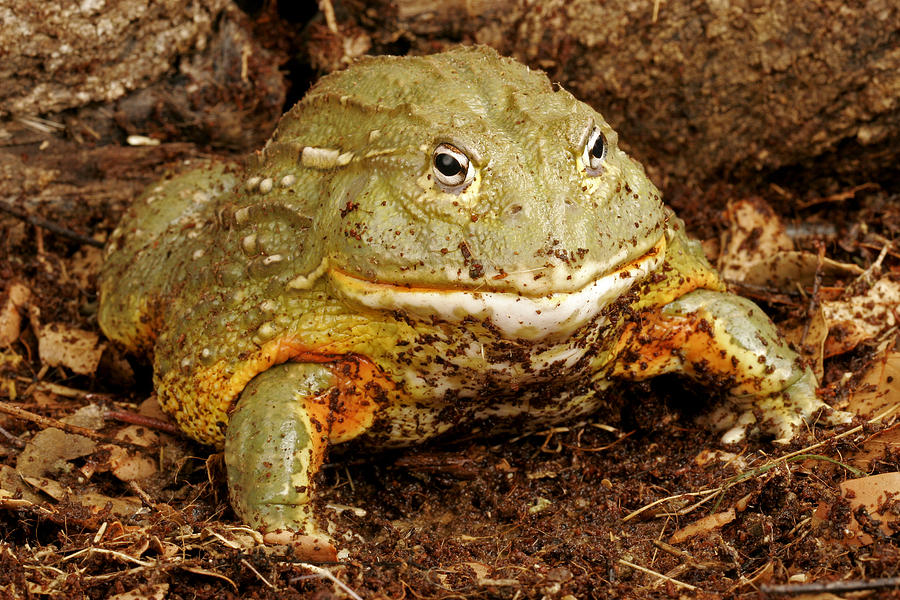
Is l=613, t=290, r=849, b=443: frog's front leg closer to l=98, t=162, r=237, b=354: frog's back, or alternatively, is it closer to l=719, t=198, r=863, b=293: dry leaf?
l=719, t=198, r=863, b=293: dry leaf

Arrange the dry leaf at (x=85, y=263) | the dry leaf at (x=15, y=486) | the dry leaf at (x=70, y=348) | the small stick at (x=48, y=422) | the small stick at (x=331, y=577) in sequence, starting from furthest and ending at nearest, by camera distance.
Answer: the dry leaf at (x=85, y=263), the dry leaf at (x=70, y=348), the small stick at (x=48, y=422), the dry leaf at (x=15, y=486), the small stick at (x=331, y=577)

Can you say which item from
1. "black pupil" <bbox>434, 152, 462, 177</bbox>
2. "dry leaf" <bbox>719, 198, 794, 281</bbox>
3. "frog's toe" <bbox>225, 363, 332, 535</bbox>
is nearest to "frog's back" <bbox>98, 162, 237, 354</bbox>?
"frog's toe" <bbox>225, 363, 332, 535</bbox>

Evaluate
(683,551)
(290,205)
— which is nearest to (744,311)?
(683,551)

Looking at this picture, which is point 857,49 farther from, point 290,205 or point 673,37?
point 290,205

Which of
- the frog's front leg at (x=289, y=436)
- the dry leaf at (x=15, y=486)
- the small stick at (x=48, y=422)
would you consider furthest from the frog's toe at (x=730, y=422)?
the dry leaf at (x=15, y=486)

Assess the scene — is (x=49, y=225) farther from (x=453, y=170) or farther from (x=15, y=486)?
(x=453, y=170)

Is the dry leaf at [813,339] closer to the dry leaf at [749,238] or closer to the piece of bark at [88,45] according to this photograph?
the dry leaf at [749,238]
